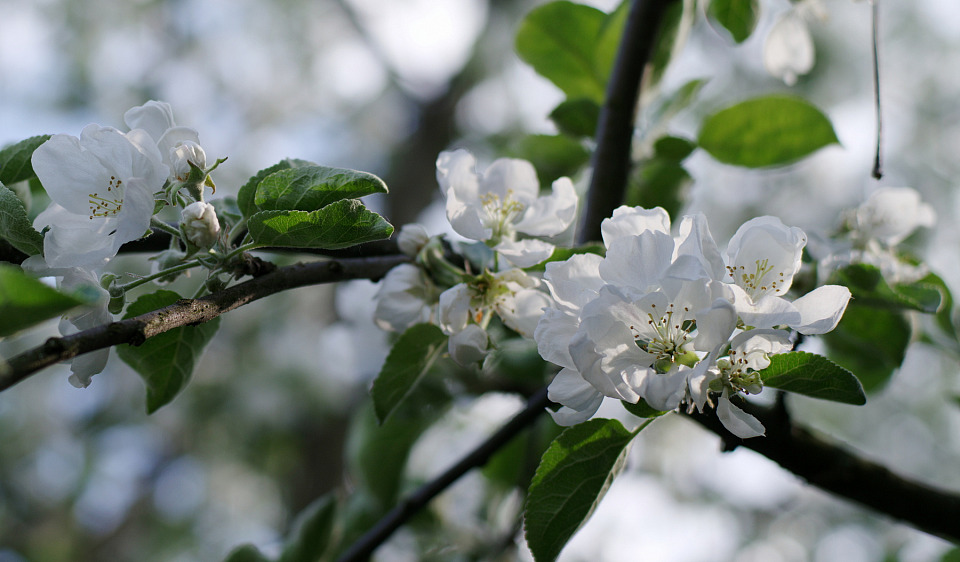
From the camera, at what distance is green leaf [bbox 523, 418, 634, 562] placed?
806mm

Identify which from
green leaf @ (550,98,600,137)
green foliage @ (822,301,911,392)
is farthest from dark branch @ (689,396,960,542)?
green leaf @ (550,98,600,137)

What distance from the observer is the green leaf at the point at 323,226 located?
763 millimetres

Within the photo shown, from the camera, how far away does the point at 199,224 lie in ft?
2.49

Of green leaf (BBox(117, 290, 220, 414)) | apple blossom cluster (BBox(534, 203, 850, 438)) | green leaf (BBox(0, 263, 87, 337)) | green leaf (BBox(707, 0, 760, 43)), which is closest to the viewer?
green leaf (BBox(0, 263, 87, 337))

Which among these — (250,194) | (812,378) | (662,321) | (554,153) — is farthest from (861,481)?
(250,194)

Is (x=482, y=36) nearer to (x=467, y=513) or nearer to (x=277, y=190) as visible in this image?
(x=467, y=513)

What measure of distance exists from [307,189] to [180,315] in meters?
0.24

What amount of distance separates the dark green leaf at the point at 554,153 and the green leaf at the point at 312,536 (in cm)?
87

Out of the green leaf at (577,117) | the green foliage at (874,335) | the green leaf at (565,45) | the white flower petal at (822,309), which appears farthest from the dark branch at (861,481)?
the green leaf at (565,45)

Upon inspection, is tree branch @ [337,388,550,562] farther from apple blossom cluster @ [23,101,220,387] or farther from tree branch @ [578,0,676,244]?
apple blossom cluster @ [23,101,220,387]

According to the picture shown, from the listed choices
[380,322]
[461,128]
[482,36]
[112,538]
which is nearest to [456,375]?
[380,322]

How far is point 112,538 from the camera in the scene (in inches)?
239

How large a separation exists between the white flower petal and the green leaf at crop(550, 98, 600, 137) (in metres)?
0.66

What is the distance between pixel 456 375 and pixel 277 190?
1.10 m
